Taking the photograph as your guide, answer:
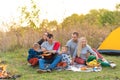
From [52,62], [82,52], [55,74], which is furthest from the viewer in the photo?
[82,52]

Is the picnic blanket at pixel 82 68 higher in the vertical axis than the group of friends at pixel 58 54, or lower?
lower

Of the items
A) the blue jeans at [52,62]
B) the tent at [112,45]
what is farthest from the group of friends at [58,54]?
the tent at [112,45]

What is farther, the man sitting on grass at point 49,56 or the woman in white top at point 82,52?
the woman in white top at point 82,52

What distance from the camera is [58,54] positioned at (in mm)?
8906

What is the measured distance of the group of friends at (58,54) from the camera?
8.87m

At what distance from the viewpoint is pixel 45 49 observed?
363 inches

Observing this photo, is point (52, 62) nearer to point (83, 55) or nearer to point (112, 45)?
point (83, 55)

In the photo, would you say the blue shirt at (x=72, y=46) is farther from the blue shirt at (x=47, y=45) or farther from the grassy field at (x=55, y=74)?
the grassy field at (x=55, y=74)

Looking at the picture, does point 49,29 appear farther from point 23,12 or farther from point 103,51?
point 103,51

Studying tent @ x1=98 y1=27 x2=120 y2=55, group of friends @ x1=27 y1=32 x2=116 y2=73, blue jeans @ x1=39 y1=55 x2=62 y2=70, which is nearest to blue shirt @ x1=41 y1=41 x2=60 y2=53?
group of friends @ x1=27 y1=32 x2=116 y2=73

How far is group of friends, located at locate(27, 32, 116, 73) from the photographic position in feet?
29.1

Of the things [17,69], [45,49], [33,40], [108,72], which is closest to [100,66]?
[108,72]

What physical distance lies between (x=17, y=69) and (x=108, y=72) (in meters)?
2.33

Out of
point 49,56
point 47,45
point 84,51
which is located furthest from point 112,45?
point 49,56
